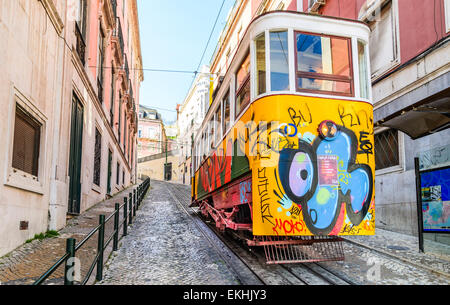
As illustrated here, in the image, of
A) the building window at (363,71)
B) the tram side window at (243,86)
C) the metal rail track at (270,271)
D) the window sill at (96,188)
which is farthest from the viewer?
the window sill at (96,188)

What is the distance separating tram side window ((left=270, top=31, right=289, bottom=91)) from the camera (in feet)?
18.8

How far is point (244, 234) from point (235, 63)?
3206 mm

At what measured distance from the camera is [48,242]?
6.91 meters

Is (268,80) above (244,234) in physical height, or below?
above

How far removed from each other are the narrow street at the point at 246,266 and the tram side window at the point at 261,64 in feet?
8.90

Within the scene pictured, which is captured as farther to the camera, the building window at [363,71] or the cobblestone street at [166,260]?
the building window at [363,71]

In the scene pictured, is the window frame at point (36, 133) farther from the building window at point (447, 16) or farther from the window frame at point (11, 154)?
the building window at point (447, 16)

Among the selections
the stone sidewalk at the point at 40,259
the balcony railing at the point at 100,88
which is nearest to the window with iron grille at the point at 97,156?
the balcony railing at the point at 100,88

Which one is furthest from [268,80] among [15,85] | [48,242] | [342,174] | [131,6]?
[131,6]

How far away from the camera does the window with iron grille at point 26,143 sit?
249 inches

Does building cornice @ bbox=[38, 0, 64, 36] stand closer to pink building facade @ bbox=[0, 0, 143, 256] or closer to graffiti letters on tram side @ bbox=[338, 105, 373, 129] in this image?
pink building facade @ bbox=[0, 0, 143, 256]

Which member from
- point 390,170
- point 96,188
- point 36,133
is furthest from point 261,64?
point 96,188

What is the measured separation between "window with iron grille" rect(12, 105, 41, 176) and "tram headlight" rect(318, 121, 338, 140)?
4.75 meters
